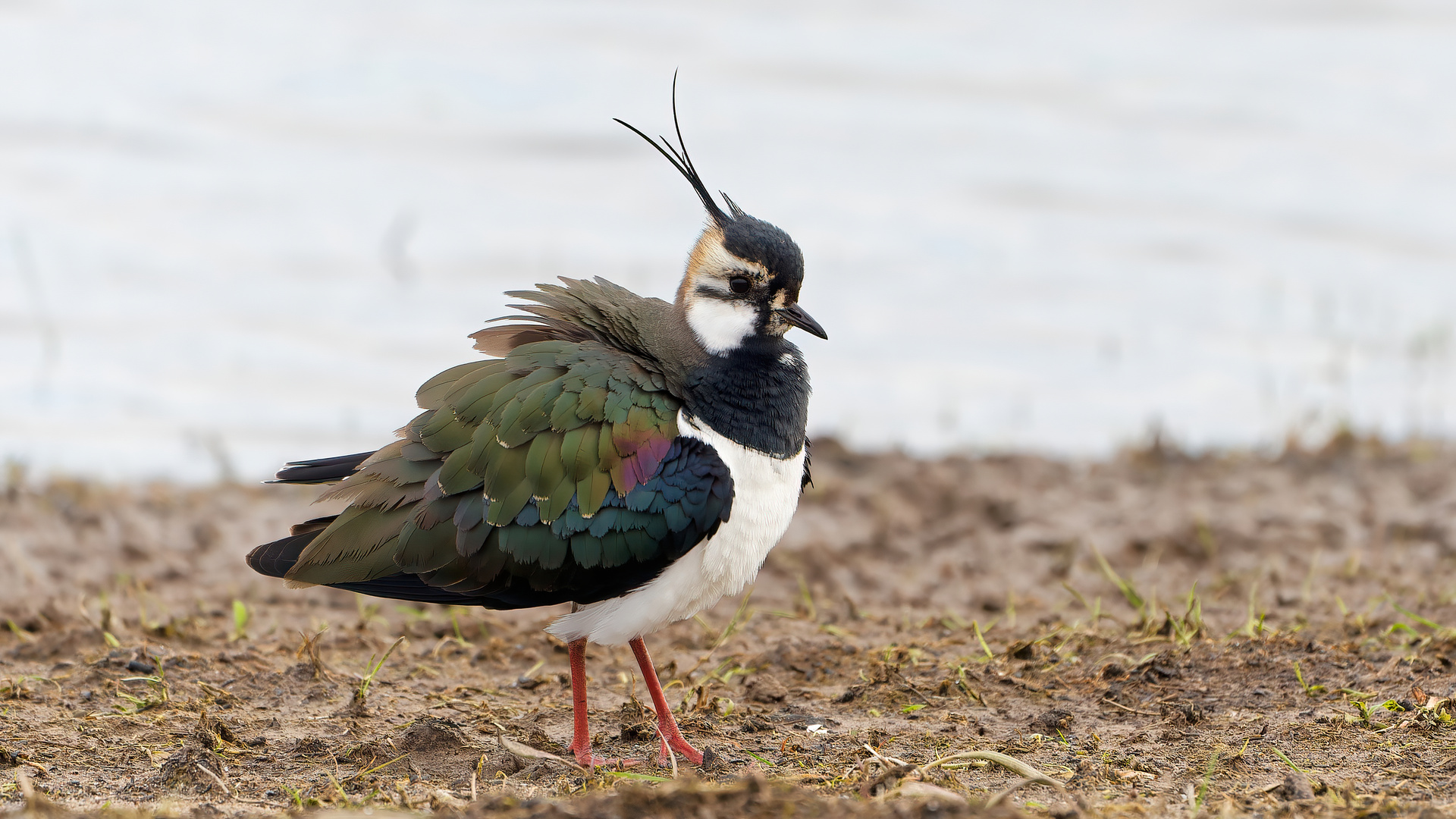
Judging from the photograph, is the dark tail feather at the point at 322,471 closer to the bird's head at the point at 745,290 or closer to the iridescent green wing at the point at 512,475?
the iridescent green wing at the point at 512,475

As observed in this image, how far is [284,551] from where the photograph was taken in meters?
3.96

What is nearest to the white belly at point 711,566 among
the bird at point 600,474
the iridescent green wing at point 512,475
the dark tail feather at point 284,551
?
the bird at point 600,474

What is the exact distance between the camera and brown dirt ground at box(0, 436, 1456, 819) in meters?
3.37

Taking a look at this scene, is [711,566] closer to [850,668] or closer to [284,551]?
[850,668]

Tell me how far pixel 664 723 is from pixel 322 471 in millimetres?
1268

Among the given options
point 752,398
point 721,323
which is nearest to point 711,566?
point 752,398

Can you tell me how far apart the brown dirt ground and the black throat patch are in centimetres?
82

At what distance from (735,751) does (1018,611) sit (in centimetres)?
195

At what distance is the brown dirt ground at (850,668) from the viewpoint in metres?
3.37

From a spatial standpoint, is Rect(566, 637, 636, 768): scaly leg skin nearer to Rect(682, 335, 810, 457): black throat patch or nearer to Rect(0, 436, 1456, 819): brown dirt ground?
Rect(0, 436, 1456, 819): brown dirt ground

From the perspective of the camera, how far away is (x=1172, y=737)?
3.71 meters

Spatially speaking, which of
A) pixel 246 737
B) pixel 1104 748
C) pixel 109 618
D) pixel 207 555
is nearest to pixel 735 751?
pixel 1104 748

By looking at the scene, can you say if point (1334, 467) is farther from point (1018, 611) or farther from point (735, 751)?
point (735, 751)

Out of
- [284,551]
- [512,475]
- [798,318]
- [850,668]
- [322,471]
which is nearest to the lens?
[512,475]
